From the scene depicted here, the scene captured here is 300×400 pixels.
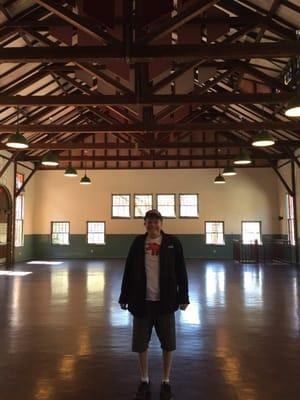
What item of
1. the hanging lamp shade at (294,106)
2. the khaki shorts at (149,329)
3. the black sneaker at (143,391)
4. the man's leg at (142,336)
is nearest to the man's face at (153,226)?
the khaki shorts at (149,329)

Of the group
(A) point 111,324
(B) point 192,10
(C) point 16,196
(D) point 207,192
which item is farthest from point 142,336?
(D) point 207,192

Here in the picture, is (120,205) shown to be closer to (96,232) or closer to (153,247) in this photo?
(96,232)

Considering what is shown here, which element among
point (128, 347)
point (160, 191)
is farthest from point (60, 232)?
point (128, 347)

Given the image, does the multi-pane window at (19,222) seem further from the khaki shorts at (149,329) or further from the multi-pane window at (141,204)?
the khaki shorts at (149,329)

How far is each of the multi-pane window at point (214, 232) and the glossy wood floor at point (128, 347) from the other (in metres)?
9.58

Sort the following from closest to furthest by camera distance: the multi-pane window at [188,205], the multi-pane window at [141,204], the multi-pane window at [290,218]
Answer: the multi-pane window at [290,218] < the multi-pane window at [188,205] < the multi-pane window at [141,204]

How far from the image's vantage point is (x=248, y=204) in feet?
58.9

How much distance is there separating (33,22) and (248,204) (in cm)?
1285

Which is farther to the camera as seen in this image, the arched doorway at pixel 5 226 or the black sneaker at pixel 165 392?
the arched doorway at pixel 5 226

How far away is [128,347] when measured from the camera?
173 inches

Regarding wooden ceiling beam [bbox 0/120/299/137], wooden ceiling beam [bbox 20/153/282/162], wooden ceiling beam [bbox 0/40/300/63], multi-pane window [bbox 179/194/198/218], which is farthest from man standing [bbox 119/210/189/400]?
multi-pane window [bbox 179/194/198/218]

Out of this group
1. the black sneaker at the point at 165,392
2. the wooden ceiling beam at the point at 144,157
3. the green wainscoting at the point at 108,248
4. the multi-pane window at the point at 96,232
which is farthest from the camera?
the multi-pane window at the point at 96,232

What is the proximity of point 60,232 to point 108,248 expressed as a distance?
246 centimetres

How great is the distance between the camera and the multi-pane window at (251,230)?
17828 mm
